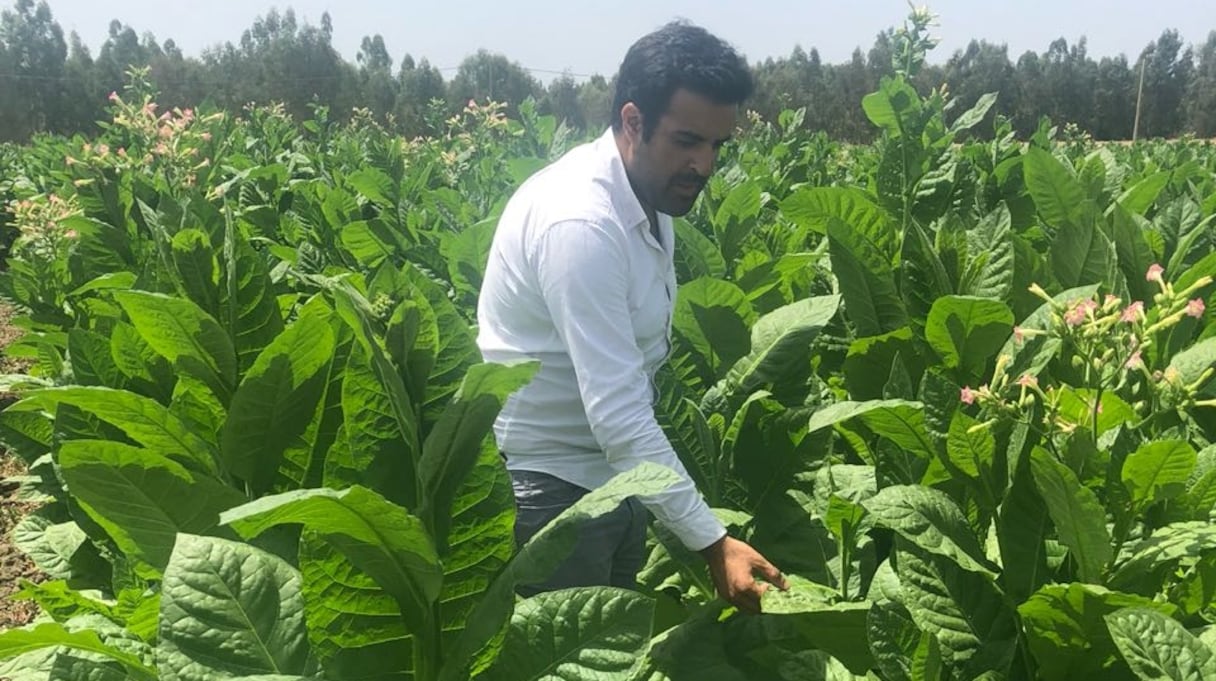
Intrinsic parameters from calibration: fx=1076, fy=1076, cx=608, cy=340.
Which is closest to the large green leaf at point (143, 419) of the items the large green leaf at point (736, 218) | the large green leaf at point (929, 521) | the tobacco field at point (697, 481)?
the tobacco field at point (697, 481)

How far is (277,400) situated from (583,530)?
983 mm

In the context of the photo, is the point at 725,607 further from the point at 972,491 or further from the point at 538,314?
the point at 538,314

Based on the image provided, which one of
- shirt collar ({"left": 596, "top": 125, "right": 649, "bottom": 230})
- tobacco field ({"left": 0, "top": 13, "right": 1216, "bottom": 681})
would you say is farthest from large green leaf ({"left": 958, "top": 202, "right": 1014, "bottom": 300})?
shirt collar ({"left": 596, "top": 125, "right": 649, "bottom": 230})

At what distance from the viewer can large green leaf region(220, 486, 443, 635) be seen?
44.1 inches

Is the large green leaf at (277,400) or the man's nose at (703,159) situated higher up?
the man's nose at (703,159)

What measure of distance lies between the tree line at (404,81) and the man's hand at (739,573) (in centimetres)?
3627

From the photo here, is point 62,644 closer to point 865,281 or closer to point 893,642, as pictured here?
point 893,642

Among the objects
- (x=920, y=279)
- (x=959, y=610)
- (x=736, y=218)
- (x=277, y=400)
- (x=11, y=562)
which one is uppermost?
(x=736, y=218)

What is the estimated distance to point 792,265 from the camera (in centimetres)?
300

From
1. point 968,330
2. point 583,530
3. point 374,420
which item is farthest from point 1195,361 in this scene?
point 374,420

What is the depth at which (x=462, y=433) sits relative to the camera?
4.30 ft

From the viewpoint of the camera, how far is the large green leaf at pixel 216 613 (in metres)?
1.19

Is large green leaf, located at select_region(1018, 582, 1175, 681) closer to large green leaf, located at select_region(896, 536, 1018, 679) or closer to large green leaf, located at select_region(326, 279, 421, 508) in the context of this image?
large green leaf, located at select_region(896, 536, 1018, 679)

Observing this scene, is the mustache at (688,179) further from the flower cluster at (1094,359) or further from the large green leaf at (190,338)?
the large green leaf at (190,338)
